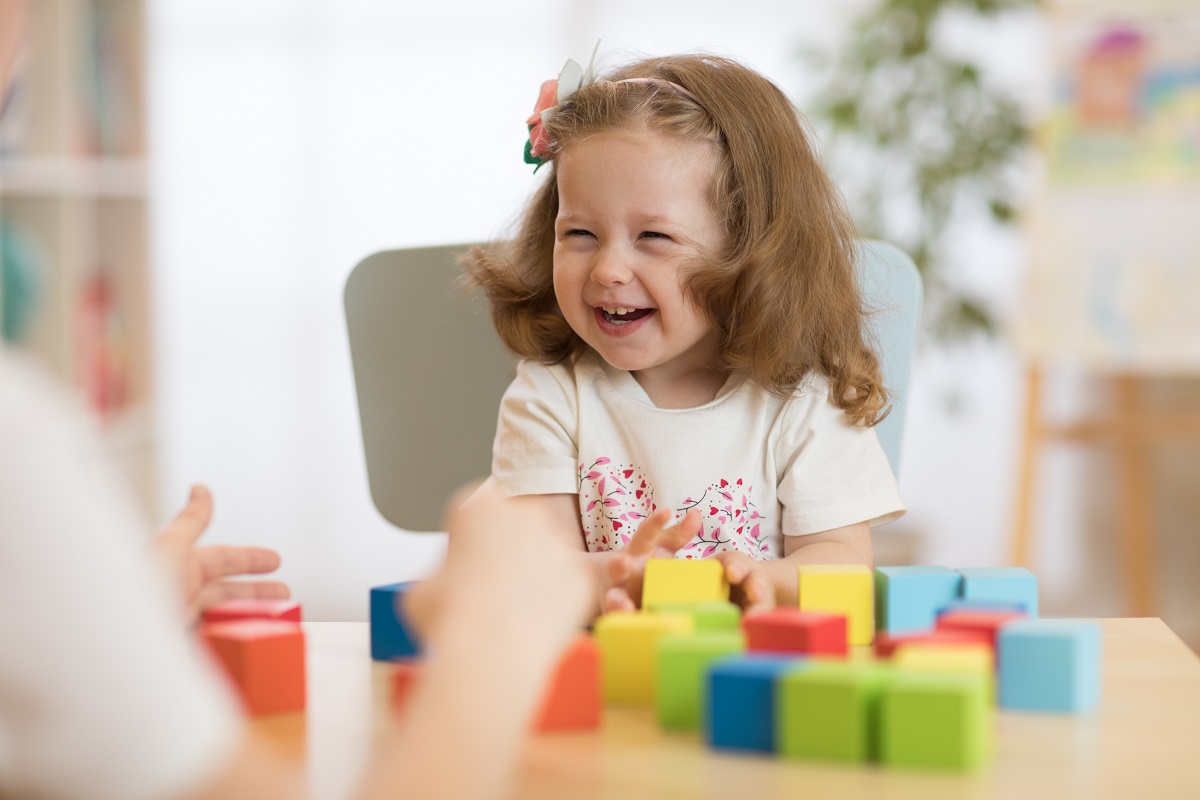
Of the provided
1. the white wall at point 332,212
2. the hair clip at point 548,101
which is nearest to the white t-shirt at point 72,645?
the hair clip at point 548,101

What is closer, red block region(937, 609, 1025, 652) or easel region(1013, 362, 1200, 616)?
red block region(937, 609, 1025, 652)

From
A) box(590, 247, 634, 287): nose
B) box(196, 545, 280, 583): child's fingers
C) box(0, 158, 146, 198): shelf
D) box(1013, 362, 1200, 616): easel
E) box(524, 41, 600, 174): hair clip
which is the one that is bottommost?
box(1013, 362, 1200, 616): easel

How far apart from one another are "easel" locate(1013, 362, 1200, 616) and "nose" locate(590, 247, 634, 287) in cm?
205

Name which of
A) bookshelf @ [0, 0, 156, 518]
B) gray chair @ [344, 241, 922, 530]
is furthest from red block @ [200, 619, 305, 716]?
bookshelf @ [0, 0, 156, 518]

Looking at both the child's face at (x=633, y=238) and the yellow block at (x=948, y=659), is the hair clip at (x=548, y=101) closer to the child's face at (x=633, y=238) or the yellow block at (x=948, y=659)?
the child's face at (x=633, y=238)

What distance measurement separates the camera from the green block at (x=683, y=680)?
2.03 ft

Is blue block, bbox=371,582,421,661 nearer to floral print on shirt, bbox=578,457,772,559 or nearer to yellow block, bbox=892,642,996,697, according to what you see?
yellow block, bbox=892,642,996,697

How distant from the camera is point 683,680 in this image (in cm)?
62

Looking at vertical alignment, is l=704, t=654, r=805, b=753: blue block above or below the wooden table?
above

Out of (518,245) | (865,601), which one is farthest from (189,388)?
(865,601)

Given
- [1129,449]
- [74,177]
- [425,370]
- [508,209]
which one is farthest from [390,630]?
[1129,449]

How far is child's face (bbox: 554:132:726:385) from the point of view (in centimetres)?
120

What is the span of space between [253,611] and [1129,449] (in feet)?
9.12

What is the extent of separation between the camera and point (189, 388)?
372cm
